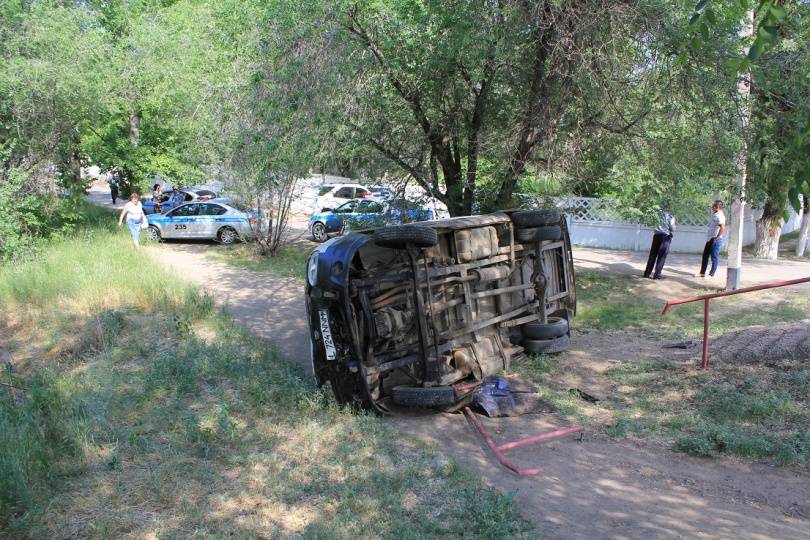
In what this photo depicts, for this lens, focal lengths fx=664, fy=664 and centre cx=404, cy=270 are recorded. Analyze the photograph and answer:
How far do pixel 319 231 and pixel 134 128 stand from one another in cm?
769

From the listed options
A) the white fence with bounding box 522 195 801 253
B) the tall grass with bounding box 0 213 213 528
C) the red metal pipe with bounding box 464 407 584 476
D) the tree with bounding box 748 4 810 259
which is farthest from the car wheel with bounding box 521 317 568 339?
the white fence with bounding box 522 195 801 253

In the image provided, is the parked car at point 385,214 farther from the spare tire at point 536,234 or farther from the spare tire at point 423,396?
the spare tire at point 423,396

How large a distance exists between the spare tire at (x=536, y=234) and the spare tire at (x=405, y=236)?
2.09 m

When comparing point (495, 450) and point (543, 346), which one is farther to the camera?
point (543, 346)

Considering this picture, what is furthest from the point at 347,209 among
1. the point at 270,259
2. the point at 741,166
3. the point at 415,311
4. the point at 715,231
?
the point at 415,311

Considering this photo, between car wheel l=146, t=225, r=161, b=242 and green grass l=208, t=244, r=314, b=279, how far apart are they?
193cm

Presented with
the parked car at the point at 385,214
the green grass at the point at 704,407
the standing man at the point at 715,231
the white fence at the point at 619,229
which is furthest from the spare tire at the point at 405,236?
the white fence at the point at 619,229

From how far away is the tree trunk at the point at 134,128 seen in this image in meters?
22.7

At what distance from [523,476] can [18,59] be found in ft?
47.8

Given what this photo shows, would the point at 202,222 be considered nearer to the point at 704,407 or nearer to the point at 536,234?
the point at 536,234

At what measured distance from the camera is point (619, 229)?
2095 cm

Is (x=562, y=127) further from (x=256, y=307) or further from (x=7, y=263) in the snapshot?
(x=7, y=263)

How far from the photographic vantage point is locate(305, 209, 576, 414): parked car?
21.5 ft

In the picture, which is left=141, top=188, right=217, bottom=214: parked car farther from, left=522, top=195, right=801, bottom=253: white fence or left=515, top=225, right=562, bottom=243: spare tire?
left=515, top=225, right=562, bottom=243: spare tire
